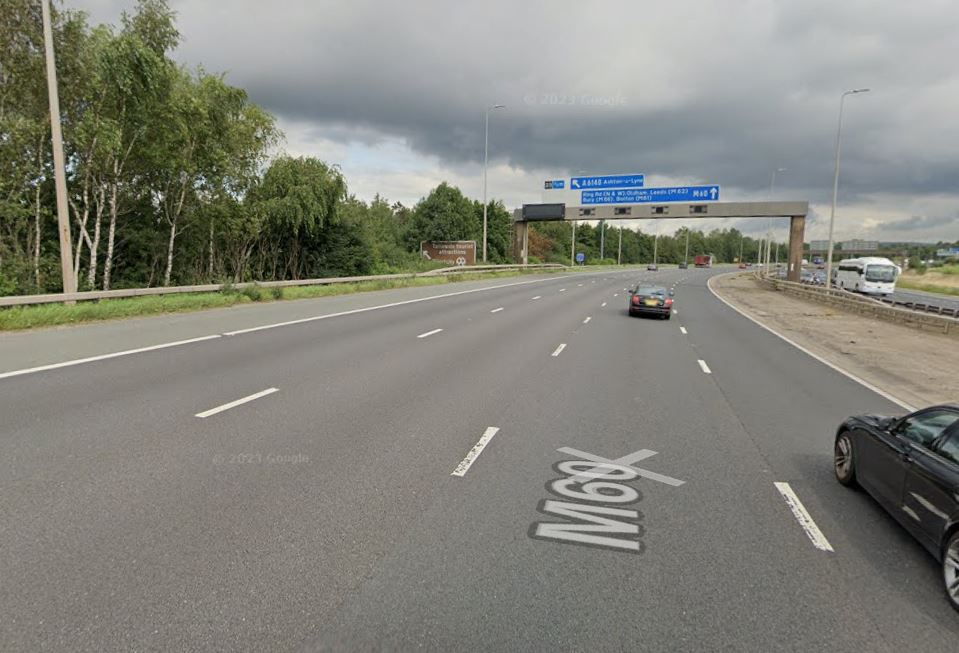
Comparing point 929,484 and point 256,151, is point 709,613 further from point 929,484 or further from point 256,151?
point 256,151

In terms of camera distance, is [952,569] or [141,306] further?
[141,306]

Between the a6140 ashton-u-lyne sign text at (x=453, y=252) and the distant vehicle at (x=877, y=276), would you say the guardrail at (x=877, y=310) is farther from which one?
the a6140 ashton-u-lyne sign text at (x=453, y=252)

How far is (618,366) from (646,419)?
407 centimetres

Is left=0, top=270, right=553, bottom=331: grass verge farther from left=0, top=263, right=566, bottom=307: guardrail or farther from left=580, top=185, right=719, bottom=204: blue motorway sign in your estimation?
left=580, top=185, right=719, bottom=204: blue motorway sign

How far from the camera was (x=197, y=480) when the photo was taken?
16.4ft

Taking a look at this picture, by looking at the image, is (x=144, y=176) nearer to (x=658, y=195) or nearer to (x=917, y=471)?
(x=917, y=471)

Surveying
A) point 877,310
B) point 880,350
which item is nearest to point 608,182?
point 877,310

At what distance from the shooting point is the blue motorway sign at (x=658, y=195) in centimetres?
4878

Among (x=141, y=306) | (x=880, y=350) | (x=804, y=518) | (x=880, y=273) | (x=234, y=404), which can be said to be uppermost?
(x=880, y=273)

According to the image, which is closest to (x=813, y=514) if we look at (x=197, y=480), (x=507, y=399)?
(x=507, y=399)

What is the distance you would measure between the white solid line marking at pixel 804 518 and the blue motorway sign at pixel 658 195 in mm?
47912

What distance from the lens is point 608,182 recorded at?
50.4m

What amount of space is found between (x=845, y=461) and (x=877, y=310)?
80.5 feet

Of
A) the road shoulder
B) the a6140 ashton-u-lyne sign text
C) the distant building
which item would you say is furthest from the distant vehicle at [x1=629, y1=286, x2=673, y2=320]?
the distant building
